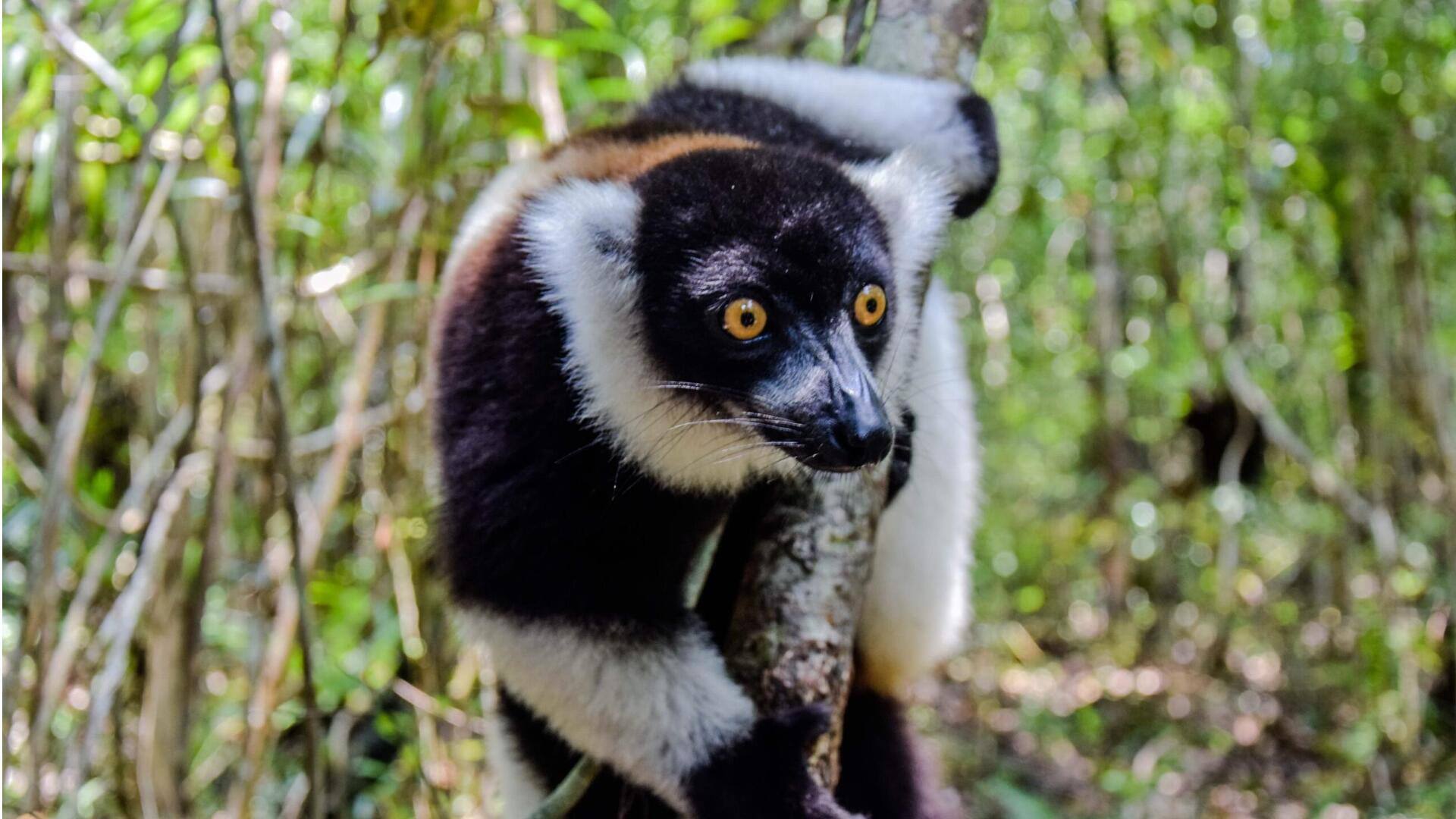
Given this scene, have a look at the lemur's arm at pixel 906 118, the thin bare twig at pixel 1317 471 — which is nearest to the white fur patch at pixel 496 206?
the lemur's arm at pixel 906 118

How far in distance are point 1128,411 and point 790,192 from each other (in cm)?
578

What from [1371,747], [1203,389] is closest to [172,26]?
[1371,747]

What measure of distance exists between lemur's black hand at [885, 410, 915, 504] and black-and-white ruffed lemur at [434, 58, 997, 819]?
0.4 inches

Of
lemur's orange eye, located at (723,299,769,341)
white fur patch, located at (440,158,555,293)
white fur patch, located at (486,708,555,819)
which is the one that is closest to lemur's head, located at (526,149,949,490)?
lemur's orange eye, located at (723,299,769,341)

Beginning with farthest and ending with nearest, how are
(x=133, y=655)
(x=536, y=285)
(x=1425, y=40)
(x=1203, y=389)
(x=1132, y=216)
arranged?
(x=1203, y=389) → (x=1132, y=216) → (x=1425, y=40) → (x=133, y=655) → (x=536, y=285)

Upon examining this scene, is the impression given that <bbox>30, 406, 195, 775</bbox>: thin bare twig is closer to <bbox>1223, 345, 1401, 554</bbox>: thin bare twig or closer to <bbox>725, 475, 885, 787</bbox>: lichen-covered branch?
<bbox>725, 475, 885, 787</bbox>: lichen-covered branch

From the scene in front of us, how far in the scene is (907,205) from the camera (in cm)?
212

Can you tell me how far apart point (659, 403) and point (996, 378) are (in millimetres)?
5036

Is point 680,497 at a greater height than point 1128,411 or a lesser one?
greater

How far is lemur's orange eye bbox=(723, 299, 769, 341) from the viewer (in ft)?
6.00

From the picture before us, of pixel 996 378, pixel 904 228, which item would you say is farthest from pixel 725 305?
pixel 996 378

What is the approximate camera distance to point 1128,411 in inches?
281

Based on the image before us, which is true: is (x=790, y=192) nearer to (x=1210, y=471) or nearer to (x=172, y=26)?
(x=172, y=26)

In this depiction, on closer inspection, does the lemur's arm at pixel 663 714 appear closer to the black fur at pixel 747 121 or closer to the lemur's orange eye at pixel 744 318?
the lemur's orange eye at pixel 744 318
